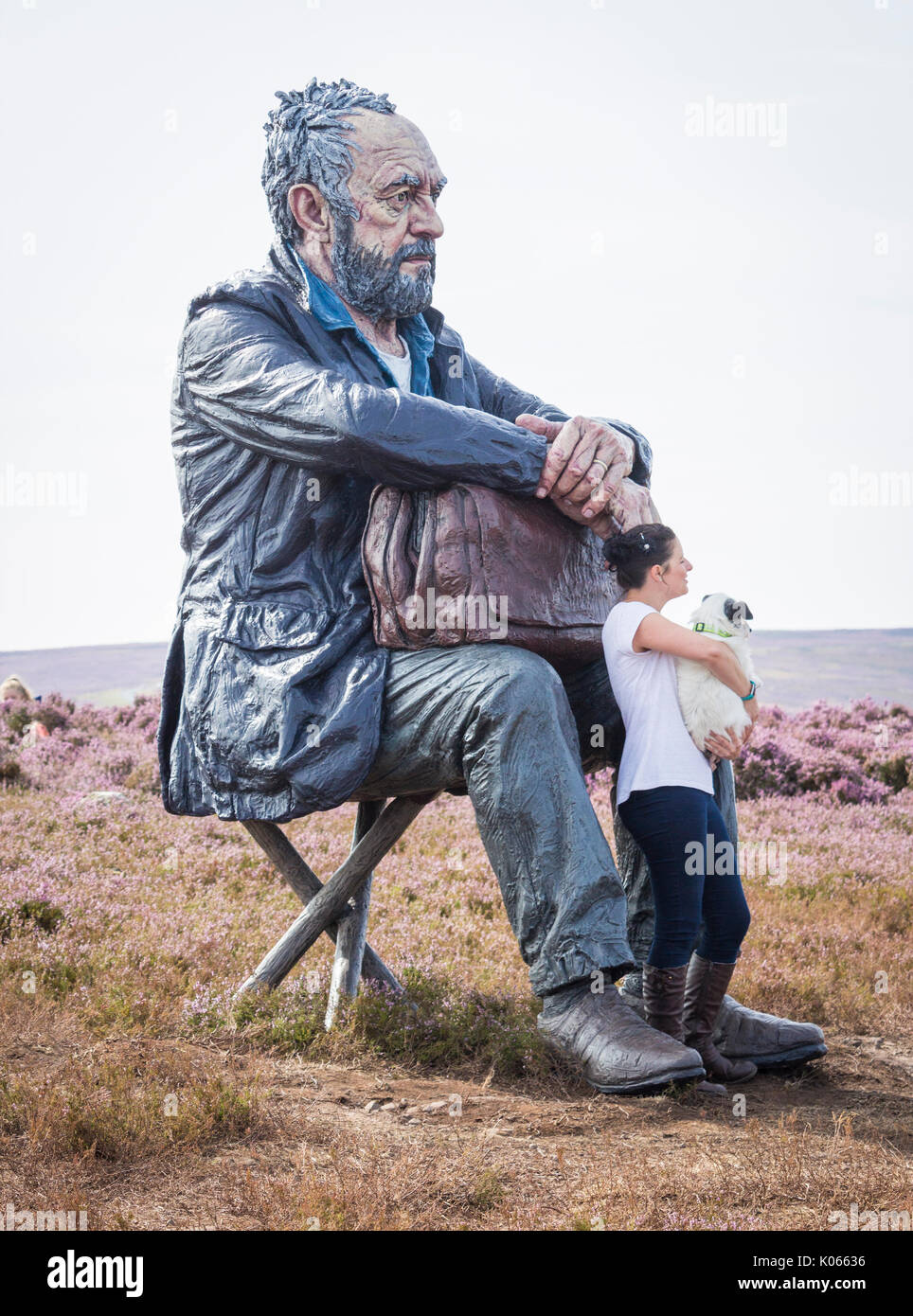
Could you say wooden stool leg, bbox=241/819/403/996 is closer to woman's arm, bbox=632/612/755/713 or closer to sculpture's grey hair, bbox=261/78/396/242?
woman's arm, bbox=632/612/755/713

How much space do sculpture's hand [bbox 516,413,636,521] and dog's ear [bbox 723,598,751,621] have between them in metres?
0.43

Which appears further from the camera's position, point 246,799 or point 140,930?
point 140,930

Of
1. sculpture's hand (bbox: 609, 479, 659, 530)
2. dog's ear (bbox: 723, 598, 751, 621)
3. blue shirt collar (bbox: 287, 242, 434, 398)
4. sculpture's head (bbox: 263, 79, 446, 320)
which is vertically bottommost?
dog's ear (bbox: 723, 598, 751, 621)

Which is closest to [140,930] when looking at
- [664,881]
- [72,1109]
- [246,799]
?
[246,799]

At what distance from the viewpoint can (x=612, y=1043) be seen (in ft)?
10.1

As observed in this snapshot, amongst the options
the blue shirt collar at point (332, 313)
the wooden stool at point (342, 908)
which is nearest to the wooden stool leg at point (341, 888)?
the wooden stool at point (342, 908)

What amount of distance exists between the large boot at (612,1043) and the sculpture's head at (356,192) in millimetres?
2149

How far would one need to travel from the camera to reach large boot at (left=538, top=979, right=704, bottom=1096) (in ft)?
9.93

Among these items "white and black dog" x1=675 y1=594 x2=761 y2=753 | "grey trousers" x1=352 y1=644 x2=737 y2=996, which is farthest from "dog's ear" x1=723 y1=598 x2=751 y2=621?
"grey trousers" x1=352 y1=644 x2=737 y2=996

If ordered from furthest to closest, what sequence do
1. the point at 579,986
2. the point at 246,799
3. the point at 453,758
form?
the point at 246,799, the point at 453,758, the point at 579,986

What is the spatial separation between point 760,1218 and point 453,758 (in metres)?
1.34

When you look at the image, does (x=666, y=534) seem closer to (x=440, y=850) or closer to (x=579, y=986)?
(x=579, y=986)

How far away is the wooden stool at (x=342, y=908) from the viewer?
4.20 meters

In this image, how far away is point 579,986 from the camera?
3223 mm
